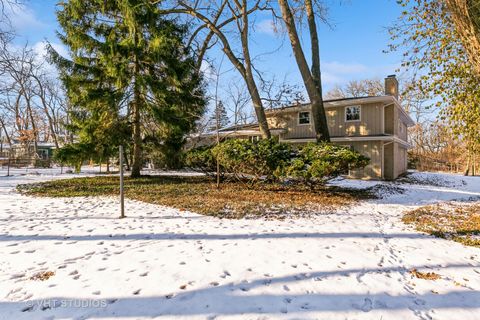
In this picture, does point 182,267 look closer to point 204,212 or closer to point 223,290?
point 223,290

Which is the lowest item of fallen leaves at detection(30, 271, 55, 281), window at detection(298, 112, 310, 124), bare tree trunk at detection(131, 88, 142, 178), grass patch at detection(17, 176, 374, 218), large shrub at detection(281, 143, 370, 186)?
fallen leaves at detection(30, 271, 55, 281)

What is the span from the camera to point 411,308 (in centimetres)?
250

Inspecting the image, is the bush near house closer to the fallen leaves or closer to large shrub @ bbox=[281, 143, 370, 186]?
large shrub @ bbox=[281, 143, 370, 186]

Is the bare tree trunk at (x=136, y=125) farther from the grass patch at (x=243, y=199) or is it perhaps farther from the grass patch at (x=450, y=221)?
the grass patch at (x=450, y=221)

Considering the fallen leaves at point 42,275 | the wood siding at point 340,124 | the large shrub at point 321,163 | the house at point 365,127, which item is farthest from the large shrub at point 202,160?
the wood siding at point 340,124

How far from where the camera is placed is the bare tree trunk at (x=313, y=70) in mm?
11469

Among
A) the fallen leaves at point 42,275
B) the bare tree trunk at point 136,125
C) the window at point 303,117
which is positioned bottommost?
the fallen leaves at point 42,275

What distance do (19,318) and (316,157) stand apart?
7726mm

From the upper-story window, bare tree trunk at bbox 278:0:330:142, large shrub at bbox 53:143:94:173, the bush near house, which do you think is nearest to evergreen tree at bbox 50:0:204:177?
large shrub at bbox 53:143:94:173

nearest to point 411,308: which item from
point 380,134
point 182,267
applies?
point 182,267

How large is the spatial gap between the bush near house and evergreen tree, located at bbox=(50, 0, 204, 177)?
3.81m

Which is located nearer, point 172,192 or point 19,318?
point 19,318

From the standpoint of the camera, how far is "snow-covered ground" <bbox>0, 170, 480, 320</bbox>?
2.41 m

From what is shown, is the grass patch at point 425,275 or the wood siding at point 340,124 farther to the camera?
the wood siding at point 340,124
